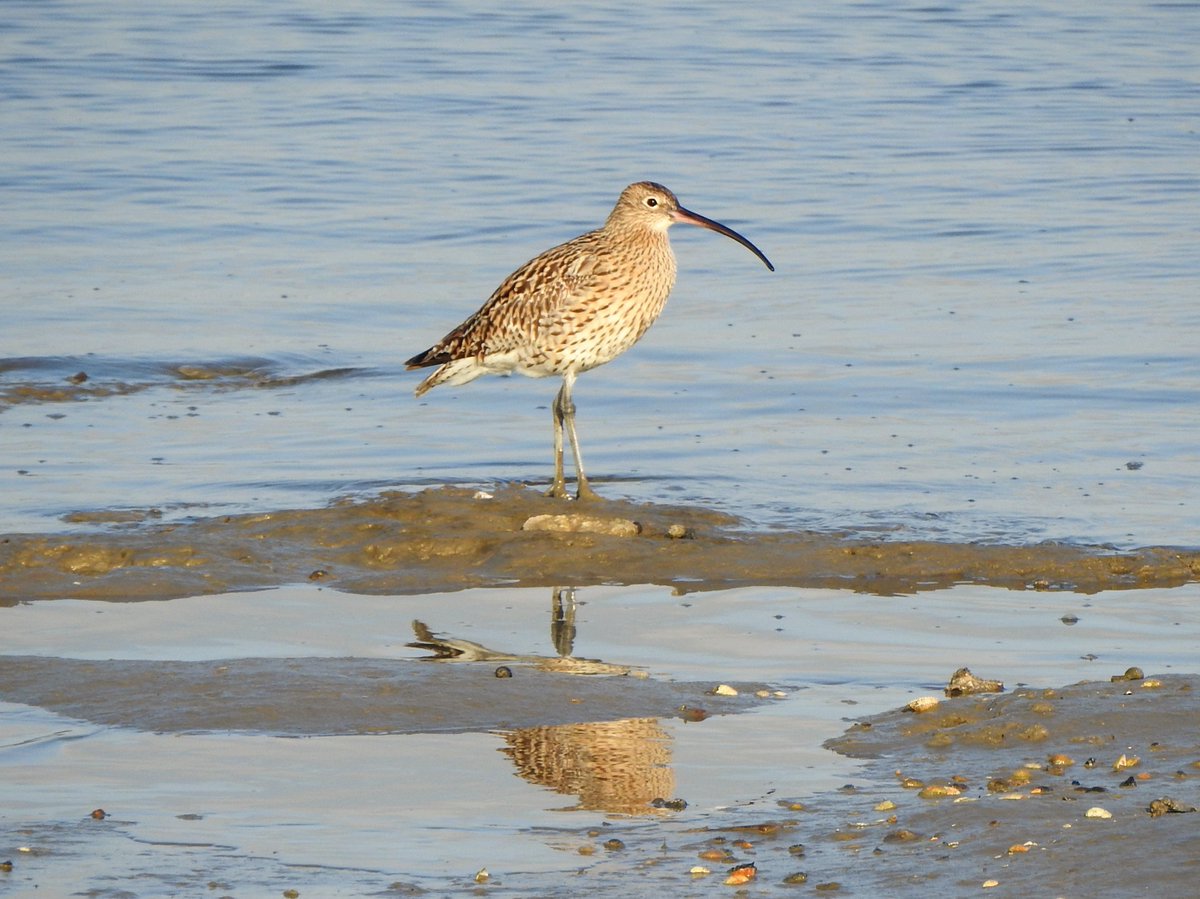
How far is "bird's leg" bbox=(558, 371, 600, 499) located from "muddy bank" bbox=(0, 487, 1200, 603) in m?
0.42

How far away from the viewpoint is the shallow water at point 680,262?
1048cm

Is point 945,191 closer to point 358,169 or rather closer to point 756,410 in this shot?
point 358,169

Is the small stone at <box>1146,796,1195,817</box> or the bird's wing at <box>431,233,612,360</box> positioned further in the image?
the bird's wing at <box>431,233,612,360</box>

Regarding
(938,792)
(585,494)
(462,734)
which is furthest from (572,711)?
(585,494)

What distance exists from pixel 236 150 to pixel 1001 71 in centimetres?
1128

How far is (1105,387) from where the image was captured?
12.2 metres

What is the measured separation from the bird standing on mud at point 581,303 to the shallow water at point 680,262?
1.74ft

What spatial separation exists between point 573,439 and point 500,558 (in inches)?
52.0

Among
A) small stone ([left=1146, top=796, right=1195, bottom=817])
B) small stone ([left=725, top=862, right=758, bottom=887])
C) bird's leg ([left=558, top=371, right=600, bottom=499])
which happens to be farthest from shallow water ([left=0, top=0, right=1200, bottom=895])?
small stone ([left=1146, top=796, right=1195, bottom=817])

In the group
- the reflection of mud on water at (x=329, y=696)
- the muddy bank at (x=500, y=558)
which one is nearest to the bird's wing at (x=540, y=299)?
the muddy bank at (x=500, y=558)

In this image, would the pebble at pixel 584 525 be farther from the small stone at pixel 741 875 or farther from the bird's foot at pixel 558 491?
the small stone at pixel 741 875

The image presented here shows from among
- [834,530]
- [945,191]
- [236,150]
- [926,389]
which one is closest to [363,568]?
[834,530]

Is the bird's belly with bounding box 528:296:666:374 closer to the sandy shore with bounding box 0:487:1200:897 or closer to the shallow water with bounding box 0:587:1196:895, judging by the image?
the sandy shore with bounding box 0:487:1200:897

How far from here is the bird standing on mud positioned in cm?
1041
